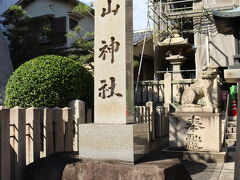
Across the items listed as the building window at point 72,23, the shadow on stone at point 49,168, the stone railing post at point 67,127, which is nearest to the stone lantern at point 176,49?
the building window at point 72,23

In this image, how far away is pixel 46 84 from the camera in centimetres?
688

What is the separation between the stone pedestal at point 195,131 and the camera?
800 centimetres

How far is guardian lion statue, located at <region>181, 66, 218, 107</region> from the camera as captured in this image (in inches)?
335

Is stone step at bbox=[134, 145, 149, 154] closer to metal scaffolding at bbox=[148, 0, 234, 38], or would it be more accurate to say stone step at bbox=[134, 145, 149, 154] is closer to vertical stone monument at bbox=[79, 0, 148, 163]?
vertical stone monument at bbox=[79, 0, 148, 163]

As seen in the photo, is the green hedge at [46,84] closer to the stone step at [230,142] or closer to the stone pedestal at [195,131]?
the stone pedestal at [195,131]

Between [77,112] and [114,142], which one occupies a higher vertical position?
[77,112]

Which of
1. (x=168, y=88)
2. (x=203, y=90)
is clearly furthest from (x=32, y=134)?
(x=168, y=88)

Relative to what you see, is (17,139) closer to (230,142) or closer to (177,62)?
(230,142)

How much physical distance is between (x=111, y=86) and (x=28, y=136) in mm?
1646

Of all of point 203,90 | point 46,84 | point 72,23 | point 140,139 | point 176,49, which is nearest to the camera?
point 140,139

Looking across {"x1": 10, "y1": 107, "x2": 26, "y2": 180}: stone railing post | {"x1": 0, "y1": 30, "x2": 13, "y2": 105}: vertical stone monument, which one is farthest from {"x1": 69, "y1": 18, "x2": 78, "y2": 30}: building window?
{"x1": 10, "y1": 107, "x2": 26, "y2": 180}: stone railing post

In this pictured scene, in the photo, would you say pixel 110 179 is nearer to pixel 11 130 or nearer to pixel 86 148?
pixel 86 148

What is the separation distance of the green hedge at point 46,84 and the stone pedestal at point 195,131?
310 centimetres

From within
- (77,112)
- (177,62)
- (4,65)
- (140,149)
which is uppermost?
(177,62)
